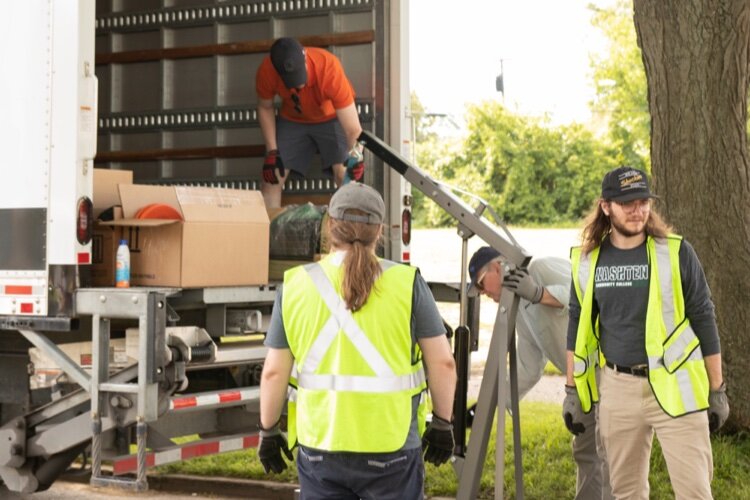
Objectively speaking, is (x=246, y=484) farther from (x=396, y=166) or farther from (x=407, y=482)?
(x=407, y=482)

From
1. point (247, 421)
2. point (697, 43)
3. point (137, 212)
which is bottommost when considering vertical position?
point (247, 421)

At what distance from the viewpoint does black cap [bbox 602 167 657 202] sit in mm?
4984

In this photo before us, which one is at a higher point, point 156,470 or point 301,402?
point 301,402

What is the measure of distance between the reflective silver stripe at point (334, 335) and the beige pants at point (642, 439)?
1.52 metres

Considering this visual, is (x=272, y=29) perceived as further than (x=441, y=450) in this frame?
Yes

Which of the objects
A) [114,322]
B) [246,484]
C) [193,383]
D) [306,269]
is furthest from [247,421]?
[306,269]

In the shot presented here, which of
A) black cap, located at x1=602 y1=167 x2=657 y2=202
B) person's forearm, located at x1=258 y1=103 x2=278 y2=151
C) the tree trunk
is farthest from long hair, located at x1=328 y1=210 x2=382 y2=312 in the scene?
the tree trunk

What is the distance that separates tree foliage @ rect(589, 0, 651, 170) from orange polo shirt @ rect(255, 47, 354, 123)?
25441 millimetres

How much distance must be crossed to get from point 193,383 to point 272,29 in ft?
7.84

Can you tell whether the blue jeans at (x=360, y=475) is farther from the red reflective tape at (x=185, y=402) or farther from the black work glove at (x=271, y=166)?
the black work glove at (x=271, y=166)

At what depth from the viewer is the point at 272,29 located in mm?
7711

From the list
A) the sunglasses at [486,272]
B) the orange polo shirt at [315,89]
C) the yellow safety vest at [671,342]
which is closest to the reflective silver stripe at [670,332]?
the yellow safety vest at [671,342]

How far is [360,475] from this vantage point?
3779 millimetres

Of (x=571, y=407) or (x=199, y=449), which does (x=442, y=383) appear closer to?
(x=571, y=407)
